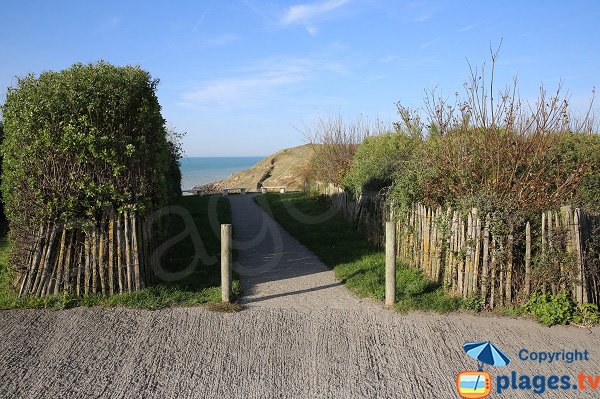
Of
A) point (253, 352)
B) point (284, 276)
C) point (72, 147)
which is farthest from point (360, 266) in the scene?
point (72, 147)

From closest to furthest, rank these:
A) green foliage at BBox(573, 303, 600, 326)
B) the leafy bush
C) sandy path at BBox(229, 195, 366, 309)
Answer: green foliage at BBox(573, 303, 600, 326)
sandy path at BBox(229, 195, 366, 309)
the leafy bush

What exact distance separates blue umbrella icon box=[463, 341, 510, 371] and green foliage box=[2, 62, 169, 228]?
16.7ft

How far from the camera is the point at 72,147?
6.81 m

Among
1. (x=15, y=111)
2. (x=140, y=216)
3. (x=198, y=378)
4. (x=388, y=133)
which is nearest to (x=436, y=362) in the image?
(x=198, y=378)

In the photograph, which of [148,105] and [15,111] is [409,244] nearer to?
[148,105]

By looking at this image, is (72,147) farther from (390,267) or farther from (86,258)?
(390,267)

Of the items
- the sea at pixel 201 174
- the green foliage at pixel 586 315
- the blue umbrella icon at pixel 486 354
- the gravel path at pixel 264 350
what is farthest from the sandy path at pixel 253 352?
the sea at pixel 201 174

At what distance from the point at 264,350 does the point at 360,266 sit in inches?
158

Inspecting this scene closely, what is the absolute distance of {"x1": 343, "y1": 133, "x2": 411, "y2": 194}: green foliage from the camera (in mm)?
13288

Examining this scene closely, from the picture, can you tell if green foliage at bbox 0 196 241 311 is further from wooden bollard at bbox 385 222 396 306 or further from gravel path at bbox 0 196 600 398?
wooden bollard at bbox 385 222 396 306

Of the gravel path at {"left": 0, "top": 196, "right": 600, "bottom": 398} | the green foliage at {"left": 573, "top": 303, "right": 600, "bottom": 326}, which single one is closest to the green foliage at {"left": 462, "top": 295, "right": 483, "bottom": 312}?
the gravel path at {"left": 0, "top": 196, "right": 600, "bottom": 398}

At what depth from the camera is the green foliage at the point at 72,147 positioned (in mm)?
6789

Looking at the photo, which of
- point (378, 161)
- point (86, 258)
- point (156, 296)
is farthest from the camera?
point (378, 161)

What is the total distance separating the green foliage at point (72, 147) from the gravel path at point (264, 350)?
1607 mm
